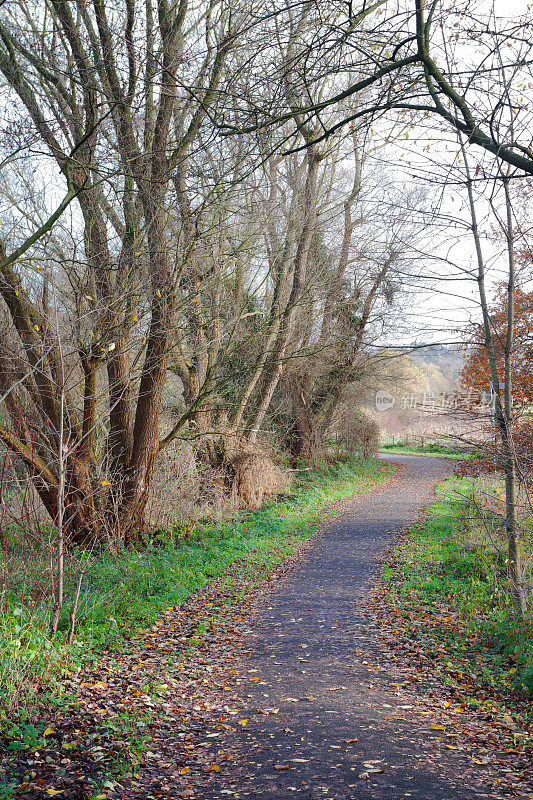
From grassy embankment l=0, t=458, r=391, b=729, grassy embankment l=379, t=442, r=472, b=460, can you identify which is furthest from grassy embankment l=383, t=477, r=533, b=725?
grassy embankment l=379, t=442, r=472, b=460

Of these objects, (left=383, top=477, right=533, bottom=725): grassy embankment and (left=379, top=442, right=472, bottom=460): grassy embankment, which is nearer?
(left=383, top=477, right=533, bottom=725): grassy embankment

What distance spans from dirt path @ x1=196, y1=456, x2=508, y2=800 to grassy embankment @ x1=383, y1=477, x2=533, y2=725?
0.63 m

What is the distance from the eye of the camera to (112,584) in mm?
7504

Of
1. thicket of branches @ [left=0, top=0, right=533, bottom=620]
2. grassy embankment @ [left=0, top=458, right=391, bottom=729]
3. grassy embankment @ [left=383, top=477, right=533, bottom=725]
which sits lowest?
grassy embankment @ [left=383, top=477, right=533, bottom=725]

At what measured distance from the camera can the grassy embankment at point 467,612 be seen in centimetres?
525

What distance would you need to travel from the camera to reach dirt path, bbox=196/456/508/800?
359cm

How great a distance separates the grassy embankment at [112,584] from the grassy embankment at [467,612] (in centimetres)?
243

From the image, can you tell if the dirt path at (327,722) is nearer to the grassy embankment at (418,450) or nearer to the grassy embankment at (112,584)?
the grassy embankment at (112,584)

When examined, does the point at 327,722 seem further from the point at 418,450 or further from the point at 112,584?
the point at 418,450

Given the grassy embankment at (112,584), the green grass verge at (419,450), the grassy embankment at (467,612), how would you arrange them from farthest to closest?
1. the green grass verge at (419,450)
2. the grassy embankment at (467,612)
3. the grassy embankment at (112,584)

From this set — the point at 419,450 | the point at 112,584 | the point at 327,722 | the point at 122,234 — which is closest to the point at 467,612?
the point at 327,722

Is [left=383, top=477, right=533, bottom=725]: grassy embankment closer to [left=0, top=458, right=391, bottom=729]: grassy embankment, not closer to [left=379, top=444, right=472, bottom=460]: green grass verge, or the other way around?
[left=0, top=458, right=391, bottom=729]: grassy embankment

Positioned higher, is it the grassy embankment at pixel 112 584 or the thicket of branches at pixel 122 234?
the thicket of branches at pixel 122 234

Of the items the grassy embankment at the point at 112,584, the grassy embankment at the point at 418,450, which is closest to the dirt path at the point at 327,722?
the grassy embankment at the point at 112,584
